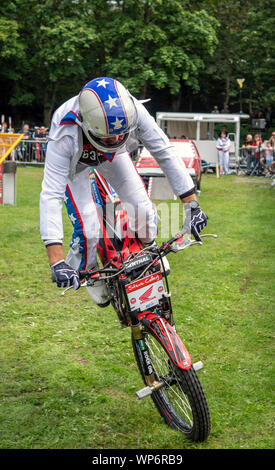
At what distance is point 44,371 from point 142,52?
32539 mm

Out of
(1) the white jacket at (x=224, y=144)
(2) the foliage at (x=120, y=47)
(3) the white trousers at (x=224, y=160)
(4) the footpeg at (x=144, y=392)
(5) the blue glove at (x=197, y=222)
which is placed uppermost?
(2) the foliage at (x=120, y=47)

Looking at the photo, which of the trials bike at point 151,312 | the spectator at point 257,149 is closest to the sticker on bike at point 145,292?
the trials bike at point 151,312

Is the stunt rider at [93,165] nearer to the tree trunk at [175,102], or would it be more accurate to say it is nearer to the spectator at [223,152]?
the spectator at [223,152]

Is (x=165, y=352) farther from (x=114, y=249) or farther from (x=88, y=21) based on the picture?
(x=88, y=21)

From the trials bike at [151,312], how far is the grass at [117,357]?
268 mm

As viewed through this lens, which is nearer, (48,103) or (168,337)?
(168,337)

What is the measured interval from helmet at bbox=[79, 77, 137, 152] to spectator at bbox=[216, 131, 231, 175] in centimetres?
2562

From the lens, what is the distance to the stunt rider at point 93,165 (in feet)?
13.4

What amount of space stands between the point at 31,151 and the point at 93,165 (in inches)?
1024

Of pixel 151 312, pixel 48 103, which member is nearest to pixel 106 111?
pixel 151 312

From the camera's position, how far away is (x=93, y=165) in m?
4.66

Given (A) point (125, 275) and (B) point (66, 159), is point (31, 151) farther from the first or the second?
(A) point (125, 275)

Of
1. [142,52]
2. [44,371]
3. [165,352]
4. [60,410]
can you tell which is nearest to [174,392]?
[165,352]

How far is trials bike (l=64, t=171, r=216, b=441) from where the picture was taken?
13.5ft
